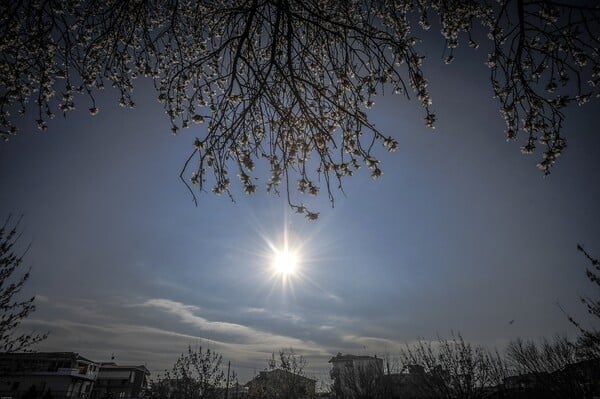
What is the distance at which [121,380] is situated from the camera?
5581 cm

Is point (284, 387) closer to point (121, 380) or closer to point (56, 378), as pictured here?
point (56, 378)

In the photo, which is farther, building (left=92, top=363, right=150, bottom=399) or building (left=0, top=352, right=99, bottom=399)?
building (left=92, top=363, right=150, bottom=399)

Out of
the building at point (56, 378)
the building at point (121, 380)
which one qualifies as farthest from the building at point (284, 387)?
the building at point (121, 380)

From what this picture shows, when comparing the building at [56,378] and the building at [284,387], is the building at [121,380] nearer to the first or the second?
the building at [56,378]

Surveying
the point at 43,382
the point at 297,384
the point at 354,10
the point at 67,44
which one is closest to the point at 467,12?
the point at 354,10

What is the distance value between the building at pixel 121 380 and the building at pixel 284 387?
3921 cm

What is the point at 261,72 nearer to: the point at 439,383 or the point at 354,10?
the point at 354,10

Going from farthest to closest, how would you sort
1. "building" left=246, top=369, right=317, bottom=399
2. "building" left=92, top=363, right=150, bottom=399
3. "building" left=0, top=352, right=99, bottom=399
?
"building" left=92, top=363, right=150, bottom=399 < "building" left=0, top=352, right=99, bottom=399 < "building" left=246, top=369, right=317, bottom=399

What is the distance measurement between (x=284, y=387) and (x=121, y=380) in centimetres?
4636

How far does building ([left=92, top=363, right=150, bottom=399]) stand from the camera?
54.5m

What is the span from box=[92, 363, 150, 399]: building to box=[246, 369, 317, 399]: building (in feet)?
129

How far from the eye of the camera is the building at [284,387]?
25.4 metres

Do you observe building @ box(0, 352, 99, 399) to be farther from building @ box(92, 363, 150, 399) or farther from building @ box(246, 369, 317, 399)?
building @ box(246, 369, 317, 399)

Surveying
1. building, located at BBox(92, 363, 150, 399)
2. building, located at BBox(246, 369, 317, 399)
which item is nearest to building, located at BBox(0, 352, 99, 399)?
building, located at BBox(92, 363, 150, 399)
